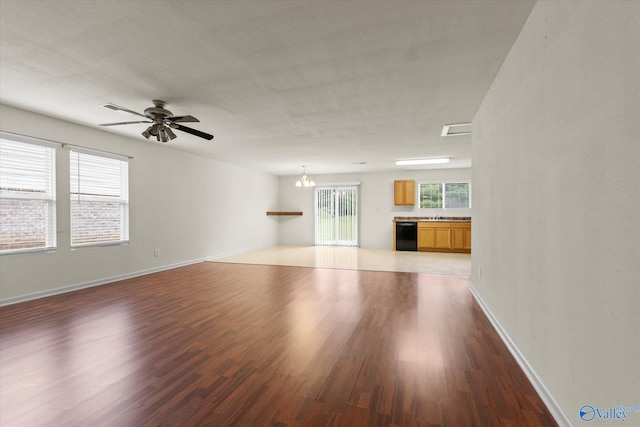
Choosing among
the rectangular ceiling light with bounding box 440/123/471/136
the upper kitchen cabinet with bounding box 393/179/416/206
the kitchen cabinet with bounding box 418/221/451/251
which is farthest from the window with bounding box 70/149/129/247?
the kitchen cabinet with bounding box 418/221/451/251

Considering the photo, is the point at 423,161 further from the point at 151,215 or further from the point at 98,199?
the point at 98,199

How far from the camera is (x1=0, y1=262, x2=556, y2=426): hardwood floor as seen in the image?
1.67 metres

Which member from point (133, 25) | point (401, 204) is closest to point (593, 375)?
point (133, 25)

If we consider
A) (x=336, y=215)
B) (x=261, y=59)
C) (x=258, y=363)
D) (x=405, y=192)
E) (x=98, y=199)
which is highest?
(x=261, y=59)

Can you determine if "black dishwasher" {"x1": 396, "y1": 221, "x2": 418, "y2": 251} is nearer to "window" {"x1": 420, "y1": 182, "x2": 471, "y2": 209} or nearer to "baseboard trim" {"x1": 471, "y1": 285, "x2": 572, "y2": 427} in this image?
"window" {"x1": 420, "y1": 182, "x2": 471, "y2": 209}

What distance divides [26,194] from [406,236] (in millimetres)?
8280

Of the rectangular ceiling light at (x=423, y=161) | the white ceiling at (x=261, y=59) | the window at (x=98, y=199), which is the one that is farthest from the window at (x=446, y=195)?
the window at (x=98, y=199)

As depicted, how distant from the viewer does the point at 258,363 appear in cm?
223

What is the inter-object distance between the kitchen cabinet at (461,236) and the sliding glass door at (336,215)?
9.86 feet

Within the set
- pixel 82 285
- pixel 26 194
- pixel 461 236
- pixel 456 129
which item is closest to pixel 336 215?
pixel 461 236

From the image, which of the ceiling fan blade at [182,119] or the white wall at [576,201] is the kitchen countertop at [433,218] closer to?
the white wall at [576,201]

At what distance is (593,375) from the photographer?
126 centimetres

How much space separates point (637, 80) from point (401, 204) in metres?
8.35

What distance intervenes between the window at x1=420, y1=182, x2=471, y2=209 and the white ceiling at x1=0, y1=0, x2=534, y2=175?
5.04 meters
